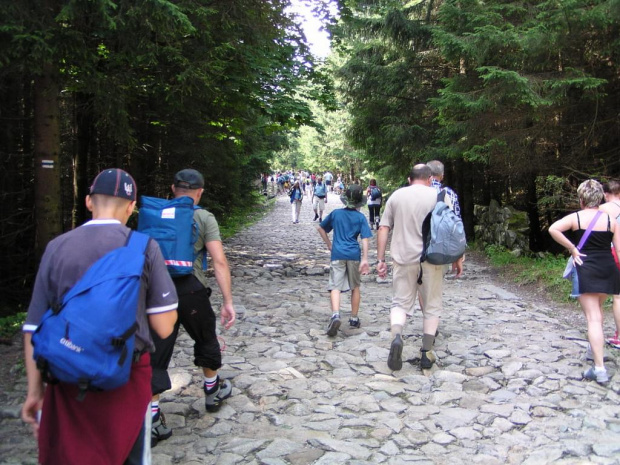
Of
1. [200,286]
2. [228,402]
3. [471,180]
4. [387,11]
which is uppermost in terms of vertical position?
[387,11]

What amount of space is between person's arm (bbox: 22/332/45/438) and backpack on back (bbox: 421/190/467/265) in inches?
166

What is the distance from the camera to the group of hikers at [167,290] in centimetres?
239

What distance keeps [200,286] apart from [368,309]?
508cm

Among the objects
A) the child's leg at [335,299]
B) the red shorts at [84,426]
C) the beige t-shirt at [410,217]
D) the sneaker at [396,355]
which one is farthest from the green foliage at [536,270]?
the red shorts at [84,426]

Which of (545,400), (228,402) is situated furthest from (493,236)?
(228,402)

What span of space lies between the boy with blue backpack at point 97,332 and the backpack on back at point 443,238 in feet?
12.3

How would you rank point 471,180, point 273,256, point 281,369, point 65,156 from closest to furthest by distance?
point 281,369 < point 65,156 < point 273,256 < point 471,180

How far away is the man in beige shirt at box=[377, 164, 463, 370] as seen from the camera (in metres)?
6.00

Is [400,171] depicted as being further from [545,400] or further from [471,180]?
[545,400]

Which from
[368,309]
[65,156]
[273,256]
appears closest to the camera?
[368,309]

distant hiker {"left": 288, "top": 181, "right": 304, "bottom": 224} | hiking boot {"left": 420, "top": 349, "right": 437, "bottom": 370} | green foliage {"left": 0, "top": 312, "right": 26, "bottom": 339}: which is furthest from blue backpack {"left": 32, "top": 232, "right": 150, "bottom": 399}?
distant hiker {"left": 288, "top": 181, "right": 304, "bottom": 224}

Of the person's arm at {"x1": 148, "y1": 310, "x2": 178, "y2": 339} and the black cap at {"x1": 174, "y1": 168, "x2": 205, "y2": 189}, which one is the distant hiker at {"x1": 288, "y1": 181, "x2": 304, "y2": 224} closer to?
the black cap at {"x1": 174, "y1": 168, "x2": 205, "y2": 189}

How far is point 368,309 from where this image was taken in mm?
9008

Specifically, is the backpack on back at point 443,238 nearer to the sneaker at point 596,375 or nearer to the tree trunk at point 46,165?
the sneaker at point 596,375
